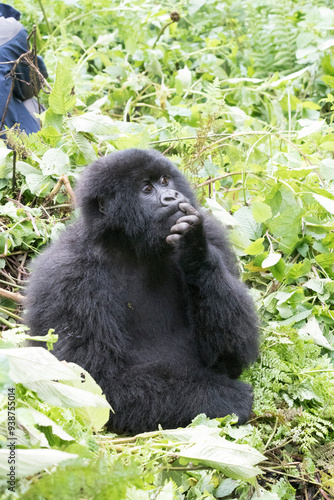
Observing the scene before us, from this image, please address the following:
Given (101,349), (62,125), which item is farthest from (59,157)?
(101,349)

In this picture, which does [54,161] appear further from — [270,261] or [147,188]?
[270,261]

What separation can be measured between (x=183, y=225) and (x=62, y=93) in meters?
1.68

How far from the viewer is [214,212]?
3.91 metres

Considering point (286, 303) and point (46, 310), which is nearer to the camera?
point (46, 310)

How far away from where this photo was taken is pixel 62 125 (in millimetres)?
4250

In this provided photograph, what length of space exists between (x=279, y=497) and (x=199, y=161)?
2.50m

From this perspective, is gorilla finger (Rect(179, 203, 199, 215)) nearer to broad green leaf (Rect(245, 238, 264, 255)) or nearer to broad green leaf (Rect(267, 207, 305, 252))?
broad green leaf (Rect(245, 238, 264, 255))

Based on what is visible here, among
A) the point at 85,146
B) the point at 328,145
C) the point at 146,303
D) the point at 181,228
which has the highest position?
the point at 181,228

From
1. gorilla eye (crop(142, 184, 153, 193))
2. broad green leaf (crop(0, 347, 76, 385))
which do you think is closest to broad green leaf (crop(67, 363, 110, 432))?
broad green leaf (crop(0, 347, 76, 385))

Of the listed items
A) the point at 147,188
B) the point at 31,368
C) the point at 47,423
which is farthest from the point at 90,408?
the point at 147,188

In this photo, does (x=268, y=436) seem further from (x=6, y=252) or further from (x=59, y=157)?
(x=59, y=157)

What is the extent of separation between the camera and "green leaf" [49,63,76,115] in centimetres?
398

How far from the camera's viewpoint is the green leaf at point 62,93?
13.1 ft

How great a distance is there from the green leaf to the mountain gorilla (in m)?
0.95
